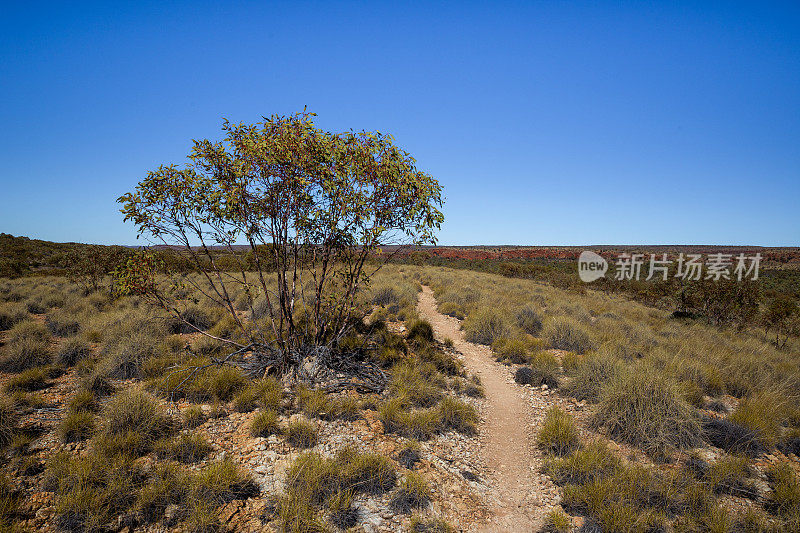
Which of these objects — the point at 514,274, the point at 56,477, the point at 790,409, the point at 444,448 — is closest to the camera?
the point at 56,477

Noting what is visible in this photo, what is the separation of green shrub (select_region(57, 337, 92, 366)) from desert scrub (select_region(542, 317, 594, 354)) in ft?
42.9

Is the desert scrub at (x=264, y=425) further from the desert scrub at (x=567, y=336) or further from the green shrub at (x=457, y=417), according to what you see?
the desert scrub at (x=567, y=336)

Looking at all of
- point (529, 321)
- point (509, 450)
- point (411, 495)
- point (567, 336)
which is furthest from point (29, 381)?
point (529, 321)

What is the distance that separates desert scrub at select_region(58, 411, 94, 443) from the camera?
460cm

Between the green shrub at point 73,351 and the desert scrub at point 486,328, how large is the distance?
1080 centimetres

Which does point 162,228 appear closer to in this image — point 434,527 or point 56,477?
point 56,477

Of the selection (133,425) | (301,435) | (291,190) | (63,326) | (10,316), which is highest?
(291,190)

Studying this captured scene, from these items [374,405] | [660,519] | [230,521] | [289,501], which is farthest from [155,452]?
[660,519]

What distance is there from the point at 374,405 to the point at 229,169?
5.44 meters

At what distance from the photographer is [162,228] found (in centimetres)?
629

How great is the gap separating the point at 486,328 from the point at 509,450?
19.8 ft

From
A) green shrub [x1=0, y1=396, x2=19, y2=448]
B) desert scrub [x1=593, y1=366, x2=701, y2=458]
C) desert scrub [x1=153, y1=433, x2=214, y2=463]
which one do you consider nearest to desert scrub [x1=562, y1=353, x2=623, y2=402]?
desert scrub [x1=593, y1=366, x2=701, y2=458]

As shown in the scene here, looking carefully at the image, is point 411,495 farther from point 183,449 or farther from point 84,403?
point 84,403

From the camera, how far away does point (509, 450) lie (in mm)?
5527
